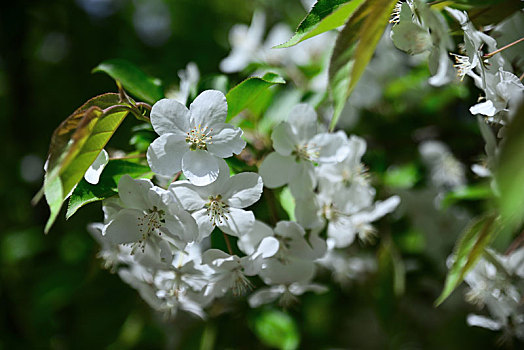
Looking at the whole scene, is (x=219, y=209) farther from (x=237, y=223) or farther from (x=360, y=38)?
(x=360, y=38)

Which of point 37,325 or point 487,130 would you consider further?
point 37,325

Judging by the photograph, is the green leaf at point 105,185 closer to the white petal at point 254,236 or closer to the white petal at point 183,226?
the white petal at point 183,226

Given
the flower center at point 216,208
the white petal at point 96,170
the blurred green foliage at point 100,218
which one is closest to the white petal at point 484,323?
the blurred green foliage at point 100,218

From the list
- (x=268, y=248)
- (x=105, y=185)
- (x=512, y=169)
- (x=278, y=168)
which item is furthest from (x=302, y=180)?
(x=512, y=169)

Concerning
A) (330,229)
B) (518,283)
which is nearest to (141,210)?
(330,229)

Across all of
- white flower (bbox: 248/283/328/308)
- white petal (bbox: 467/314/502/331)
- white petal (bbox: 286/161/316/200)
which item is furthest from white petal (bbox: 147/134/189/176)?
white petal (bbox: 467/314/502/331)

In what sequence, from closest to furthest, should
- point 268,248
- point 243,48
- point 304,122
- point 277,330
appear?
point 268,248 < point 304,122 < point 277,330 < point 243,48

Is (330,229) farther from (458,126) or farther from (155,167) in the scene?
(458,126)
